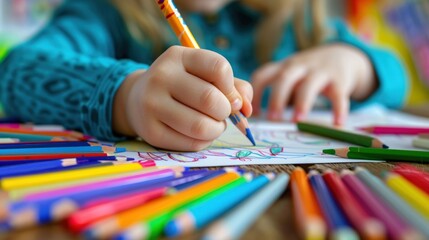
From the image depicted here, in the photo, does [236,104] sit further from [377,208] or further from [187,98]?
[377,208]

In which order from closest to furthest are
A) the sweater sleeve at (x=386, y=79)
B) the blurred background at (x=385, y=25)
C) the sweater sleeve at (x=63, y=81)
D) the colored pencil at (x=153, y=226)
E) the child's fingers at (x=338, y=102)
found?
1. the colored pencil at (x=153, y=226)
2. the sweater sleeve at (x=63, y=81)
3. the child's fingers at (x=338, y=102)
4. the sweater sleeve at (x=386, y=79)
5. the blurred background at (x=385, y=25)

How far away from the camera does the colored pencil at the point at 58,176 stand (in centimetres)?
20

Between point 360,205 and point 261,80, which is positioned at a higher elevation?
point 261,80

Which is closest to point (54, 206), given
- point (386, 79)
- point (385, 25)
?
point (386, 79)

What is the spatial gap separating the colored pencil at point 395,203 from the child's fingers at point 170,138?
127 mm

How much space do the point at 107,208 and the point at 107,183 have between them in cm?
3

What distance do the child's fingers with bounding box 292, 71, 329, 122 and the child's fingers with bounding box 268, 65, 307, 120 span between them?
0.04 feet

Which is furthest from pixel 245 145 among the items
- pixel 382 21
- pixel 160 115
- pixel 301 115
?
pixel 382 21

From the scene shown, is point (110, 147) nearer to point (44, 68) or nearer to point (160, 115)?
point (160, 115)

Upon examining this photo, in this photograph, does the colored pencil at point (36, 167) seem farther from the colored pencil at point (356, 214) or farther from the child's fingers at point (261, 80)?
the child's fingers at point (261, 80)

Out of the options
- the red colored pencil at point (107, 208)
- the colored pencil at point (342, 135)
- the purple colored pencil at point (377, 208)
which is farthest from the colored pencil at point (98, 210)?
the colored pencil at point (342, 135)

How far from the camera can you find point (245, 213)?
177 mm

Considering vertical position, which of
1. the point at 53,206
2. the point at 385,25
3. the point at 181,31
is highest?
the point at 385,25

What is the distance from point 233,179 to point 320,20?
0.62 metres
